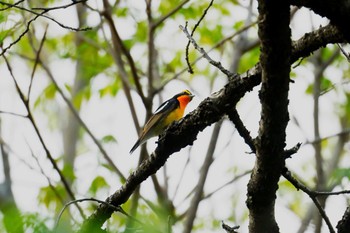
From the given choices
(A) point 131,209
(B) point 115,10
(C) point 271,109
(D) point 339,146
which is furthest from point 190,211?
(C) point 271,109

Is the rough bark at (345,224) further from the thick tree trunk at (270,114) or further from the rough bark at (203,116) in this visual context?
the rough bark at (203,116)

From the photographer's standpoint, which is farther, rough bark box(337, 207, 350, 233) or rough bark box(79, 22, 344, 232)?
rough bark box(337, 207, 350, 233)

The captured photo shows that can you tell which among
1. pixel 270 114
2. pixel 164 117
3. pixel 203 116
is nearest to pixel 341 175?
pixel 164 117

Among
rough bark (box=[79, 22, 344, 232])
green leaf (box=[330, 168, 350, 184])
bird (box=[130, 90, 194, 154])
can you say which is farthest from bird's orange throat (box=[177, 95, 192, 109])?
rough bark (box=[79, 22, 344, 232])

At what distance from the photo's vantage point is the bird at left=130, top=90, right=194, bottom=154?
6.48 m

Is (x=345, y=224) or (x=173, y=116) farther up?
(x=173, y=116)

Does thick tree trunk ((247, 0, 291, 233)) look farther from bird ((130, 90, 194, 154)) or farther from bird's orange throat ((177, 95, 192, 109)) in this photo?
bird's orange throat ((177, 95, 192, 109))

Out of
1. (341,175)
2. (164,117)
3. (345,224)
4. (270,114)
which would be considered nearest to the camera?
(270,114)

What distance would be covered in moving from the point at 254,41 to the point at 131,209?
269 cm

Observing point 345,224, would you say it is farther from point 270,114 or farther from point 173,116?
point 173,116

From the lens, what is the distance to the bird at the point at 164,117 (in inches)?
255

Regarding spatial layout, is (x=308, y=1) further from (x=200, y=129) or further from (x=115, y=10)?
(x=115, y=10)

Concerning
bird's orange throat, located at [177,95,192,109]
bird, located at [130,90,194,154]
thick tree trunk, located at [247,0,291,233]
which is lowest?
thick tree trunk, located at [247,0,291,233]

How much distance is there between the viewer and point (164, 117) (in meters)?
6.65
